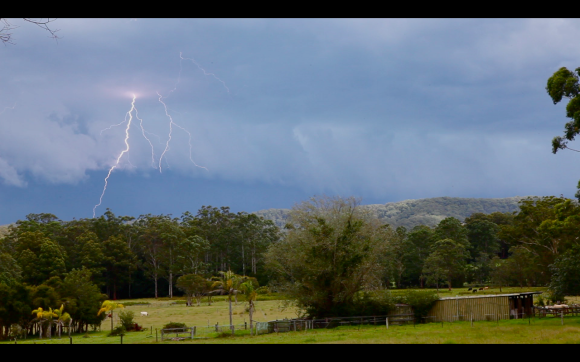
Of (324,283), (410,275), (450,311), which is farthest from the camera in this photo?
(410,275)

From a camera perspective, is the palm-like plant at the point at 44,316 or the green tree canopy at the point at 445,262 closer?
the palm-like plant at the point at 44,316

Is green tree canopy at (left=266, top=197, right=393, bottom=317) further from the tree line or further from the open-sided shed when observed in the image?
the open-sided shed

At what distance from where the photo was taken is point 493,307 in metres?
28.9

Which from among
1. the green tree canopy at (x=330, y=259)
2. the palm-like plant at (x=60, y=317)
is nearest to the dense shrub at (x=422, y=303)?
the green tree canopy at (x=330, y=259)

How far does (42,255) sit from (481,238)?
245ft

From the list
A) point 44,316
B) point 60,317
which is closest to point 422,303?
point 60,317

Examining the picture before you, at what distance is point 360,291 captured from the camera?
36938 millimetres

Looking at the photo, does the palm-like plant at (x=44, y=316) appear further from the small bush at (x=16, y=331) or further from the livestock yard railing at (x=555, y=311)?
the livestock yard railing at (x=555, y=311)

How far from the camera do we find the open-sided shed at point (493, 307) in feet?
93.6

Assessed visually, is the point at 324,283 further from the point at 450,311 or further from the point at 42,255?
the point at 42,255

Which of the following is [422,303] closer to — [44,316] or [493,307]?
[493,307]

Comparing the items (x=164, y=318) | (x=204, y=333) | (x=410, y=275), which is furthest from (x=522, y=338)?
(x=410, y=275)

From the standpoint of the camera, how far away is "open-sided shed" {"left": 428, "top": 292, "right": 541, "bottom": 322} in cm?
2853
